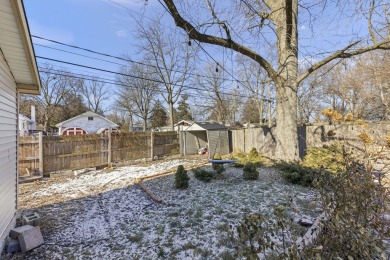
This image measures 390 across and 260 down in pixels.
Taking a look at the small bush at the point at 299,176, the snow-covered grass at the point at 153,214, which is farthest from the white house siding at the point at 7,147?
the small bush at the point at 299,176

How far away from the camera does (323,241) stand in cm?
179

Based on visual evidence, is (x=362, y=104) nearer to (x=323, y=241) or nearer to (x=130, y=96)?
(x=323, y=241)

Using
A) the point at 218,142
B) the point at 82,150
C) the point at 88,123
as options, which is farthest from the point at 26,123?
the point at 218,142

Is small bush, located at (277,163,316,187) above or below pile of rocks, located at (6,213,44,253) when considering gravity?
above

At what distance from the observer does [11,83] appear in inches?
150

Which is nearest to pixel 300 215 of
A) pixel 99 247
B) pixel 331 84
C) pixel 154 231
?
pixel 154 231

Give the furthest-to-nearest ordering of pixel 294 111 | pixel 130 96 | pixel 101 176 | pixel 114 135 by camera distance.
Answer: pixel 130 96 → pixel 114 135 → pixel 101 176 → pixel 294 111

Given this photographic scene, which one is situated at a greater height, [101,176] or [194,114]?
[194,114]

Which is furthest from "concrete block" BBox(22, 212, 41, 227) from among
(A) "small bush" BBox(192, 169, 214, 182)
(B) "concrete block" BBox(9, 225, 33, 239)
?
(A) "small bush" BBox(192, 169, 214, 182)

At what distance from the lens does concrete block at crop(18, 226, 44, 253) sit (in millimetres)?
2936

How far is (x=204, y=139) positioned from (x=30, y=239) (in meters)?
11.8

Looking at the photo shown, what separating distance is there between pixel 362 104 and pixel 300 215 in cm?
1890

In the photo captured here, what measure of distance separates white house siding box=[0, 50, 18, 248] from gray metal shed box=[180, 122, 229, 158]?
900 cm

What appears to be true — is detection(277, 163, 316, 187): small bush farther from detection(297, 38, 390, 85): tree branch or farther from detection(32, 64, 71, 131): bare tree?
detection(32, 64, 71, 131): bare tree
